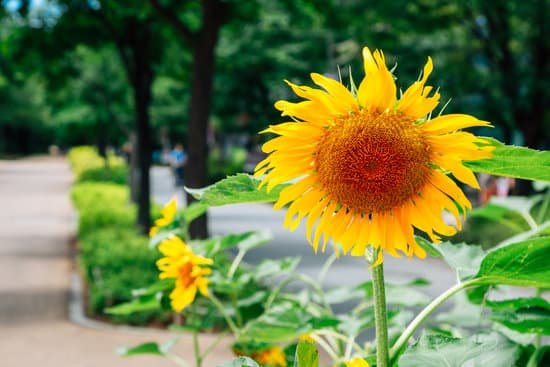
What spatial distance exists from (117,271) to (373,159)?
8462 mm

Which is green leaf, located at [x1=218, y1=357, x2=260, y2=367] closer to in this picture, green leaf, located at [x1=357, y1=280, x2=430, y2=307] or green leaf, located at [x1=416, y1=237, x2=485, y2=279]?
green leaf, located at [x1=416, y1=237, x2=485, y2=279]

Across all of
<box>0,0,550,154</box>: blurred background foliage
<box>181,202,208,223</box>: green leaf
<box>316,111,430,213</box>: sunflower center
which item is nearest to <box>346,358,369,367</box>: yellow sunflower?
<box>316,111,430,213</box>: sunflower center

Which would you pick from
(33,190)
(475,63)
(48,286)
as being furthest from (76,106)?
(48,286)

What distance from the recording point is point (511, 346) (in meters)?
1.25

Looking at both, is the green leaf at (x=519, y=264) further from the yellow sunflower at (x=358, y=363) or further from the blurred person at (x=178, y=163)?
the blurred person at (x=178, y=163)

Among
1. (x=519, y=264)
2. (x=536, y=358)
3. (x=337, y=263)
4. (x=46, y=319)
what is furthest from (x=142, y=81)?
(x=519, y=264)

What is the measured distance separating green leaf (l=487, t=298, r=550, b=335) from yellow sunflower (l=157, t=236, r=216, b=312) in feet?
2.24

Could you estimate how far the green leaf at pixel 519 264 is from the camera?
112cm

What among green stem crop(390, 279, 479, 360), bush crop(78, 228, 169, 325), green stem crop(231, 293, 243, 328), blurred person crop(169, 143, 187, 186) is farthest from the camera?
blurred person crop(169, 143, 187, 186)

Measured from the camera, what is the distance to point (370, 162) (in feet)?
3.28

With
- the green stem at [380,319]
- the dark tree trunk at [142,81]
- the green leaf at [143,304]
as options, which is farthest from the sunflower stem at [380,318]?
the dark tree trunk at [142,81]

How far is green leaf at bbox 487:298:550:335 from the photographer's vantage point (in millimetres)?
1323

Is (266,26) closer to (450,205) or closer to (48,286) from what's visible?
(48,286)

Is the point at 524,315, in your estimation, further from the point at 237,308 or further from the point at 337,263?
the point at 337,263
